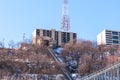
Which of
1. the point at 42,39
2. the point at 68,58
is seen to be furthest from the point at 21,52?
the point at 42,39

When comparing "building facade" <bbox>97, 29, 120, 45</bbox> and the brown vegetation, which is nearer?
the brown vegetation

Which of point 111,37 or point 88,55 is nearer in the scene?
point 88,55

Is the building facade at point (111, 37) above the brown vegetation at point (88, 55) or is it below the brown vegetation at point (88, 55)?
above

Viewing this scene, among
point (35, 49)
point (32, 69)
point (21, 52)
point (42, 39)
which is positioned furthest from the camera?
point (42, 39)

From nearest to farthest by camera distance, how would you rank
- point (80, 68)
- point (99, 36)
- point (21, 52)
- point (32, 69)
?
point (32, 69)
point (80, 68)
point (21, 52)
point (99, 36)

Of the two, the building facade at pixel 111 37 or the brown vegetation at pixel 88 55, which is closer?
the brown vegetation at pixel 88 55

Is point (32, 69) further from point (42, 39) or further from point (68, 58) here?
point (42, 39)

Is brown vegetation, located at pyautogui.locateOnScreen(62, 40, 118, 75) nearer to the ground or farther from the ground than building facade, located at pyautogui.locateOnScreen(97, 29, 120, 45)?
nearer to the ground

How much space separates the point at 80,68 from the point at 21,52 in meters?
6.65

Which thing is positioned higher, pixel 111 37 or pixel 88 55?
pixel 111 37

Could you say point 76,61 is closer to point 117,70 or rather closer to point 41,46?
point 41,46

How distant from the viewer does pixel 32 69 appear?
3491 centimetres

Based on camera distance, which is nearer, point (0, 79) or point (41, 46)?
point (0, 79)

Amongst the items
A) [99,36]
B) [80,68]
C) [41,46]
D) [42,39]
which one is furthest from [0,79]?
[99,36]
